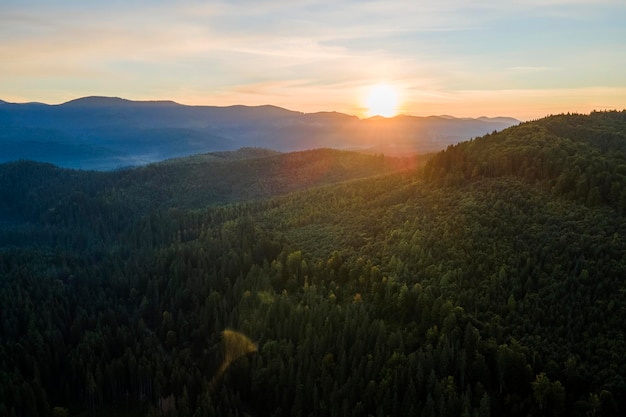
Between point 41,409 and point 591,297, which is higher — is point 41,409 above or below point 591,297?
below

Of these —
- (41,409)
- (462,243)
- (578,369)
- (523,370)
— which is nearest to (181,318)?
→ (41,409)

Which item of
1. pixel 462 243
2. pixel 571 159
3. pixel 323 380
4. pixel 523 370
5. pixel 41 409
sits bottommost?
pixel 41 409

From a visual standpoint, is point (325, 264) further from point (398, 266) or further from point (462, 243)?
point (462, 243)

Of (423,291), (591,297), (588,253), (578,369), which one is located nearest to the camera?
(578,369)

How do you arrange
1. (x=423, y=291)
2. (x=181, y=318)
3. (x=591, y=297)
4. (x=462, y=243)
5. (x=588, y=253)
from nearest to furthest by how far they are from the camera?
(x=591, y=297) < (x=588, y=253) < (x=423, y=291) < (x=462, y=243) < (x=181, y=318)

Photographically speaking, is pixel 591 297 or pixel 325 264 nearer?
pixel 591 297

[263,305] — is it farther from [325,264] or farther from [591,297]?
[591,297]

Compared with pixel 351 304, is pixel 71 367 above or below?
below

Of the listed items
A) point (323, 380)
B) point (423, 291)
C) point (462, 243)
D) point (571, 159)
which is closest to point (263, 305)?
point (323, 380)

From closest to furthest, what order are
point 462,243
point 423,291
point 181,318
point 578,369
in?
point 578,369
point 423,291
point 462,243
point 181,318
